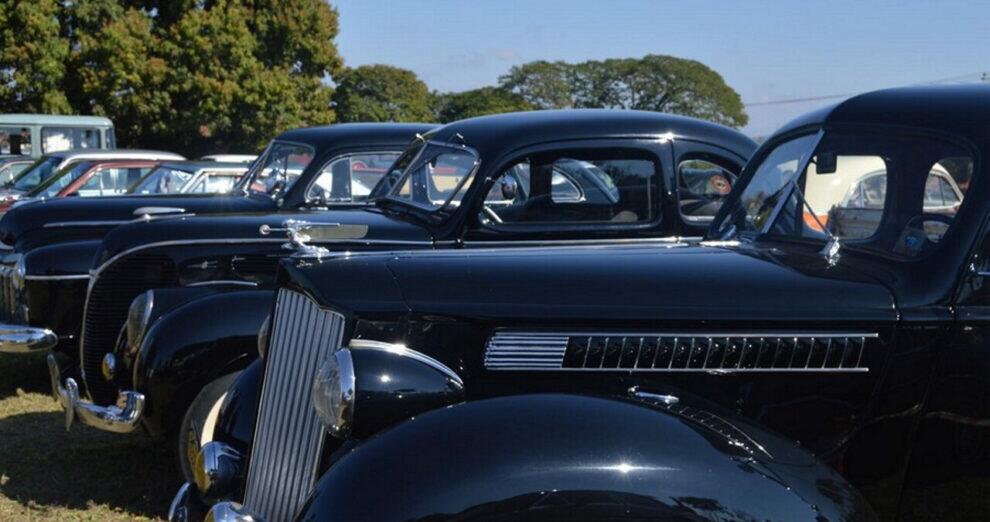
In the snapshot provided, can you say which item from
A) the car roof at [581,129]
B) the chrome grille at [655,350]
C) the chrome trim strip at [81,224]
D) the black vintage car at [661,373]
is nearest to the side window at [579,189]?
the car roof at [581,129]

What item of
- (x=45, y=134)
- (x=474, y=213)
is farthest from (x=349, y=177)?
(x=45, y=134)

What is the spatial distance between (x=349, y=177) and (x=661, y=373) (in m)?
5.61

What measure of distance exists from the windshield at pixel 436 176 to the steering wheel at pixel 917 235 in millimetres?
2948

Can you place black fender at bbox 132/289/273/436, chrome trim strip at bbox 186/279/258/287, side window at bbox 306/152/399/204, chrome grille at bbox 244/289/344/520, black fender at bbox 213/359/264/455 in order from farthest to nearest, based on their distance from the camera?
side window at bbox 306/152/399/204
chrome trim strip at bbox 186/279/258/287
black fender at bbox 132/289/273/436
black fender at bbox 213/359/264/455
chrome grille at bbox 244/289/344/520

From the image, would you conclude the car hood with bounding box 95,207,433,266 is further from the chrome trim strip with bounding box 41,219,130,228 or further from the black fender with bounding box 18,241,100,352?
the chrome trim strip with bounding box 41,219,130,228

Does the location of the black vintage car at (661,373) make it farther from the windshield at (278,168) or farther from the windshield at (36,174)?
the windshield at (36,174)

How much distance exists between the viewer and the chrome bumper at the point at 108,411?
4.74 metres

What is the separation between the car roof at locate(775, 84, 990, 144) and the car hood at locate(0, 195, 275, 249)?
17.2 feet

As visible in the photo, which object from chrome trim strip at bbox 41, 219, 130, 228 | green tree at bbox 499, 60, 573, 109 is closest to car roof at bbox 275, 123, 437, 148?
chrome trim strip at bbox 41, 219, 130, 228

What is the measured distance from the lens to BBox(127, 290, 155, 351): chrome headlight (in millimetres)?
5008

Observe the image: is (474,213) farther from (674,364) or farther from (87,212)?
(87,212)

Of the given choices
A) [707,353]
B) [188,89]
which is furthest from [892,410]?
[188,89]

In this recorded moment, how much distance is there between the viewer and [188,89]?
31.2m

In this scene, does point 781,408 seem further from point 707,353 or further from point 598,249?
point 598,249
